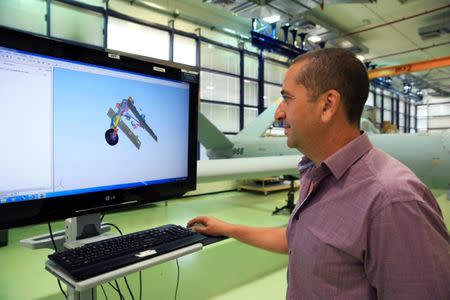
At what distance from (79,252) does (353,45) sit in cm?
852

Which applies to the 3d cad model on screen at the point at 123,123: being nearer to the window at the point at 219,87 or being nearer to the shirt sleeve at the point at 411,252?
the shirt sleeve at the point at 411,252

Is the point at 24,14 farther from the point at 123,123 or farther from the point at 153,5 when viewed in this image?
the point at 123,123

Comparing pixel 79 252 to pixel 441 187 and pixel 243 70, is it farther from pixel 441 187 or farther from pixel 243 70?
pixel 243 70

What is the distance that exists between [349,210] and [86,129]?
83cm

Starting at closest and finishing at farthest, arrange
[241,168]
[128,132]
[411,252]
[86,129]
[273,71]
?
[411,252]
[86,129]
[128,132]
[241,168]
[273,71]

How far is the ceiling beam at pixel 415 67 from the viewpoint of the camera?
8266 mm

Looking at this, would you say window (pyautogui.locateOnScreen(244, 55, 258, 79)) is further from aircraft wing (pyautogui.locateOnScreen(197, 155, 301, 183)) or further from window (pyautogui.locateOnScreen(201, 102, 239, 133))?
aircraft wing (pyautogui.locateOnScreen(197, 155, 301, 183))

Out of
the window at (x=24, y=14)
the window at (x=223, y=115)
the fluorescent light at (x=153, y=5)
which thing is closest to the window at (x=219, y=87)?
the window at (x=223, y=115)

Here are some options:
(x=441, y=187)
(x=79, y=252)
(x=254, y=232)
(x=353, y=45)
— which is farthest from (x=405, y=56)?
(x=79, y=252)

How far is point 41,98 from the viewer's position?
86 cm

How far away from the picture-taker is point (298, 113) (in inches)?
35.9

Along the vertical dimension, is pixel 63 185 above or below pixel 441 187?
above

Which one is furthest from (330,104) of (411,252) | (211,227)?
(211,227)

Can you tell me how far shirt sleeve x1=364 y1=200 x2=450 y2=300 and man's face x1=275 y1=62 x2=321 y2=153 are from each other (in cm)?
32
